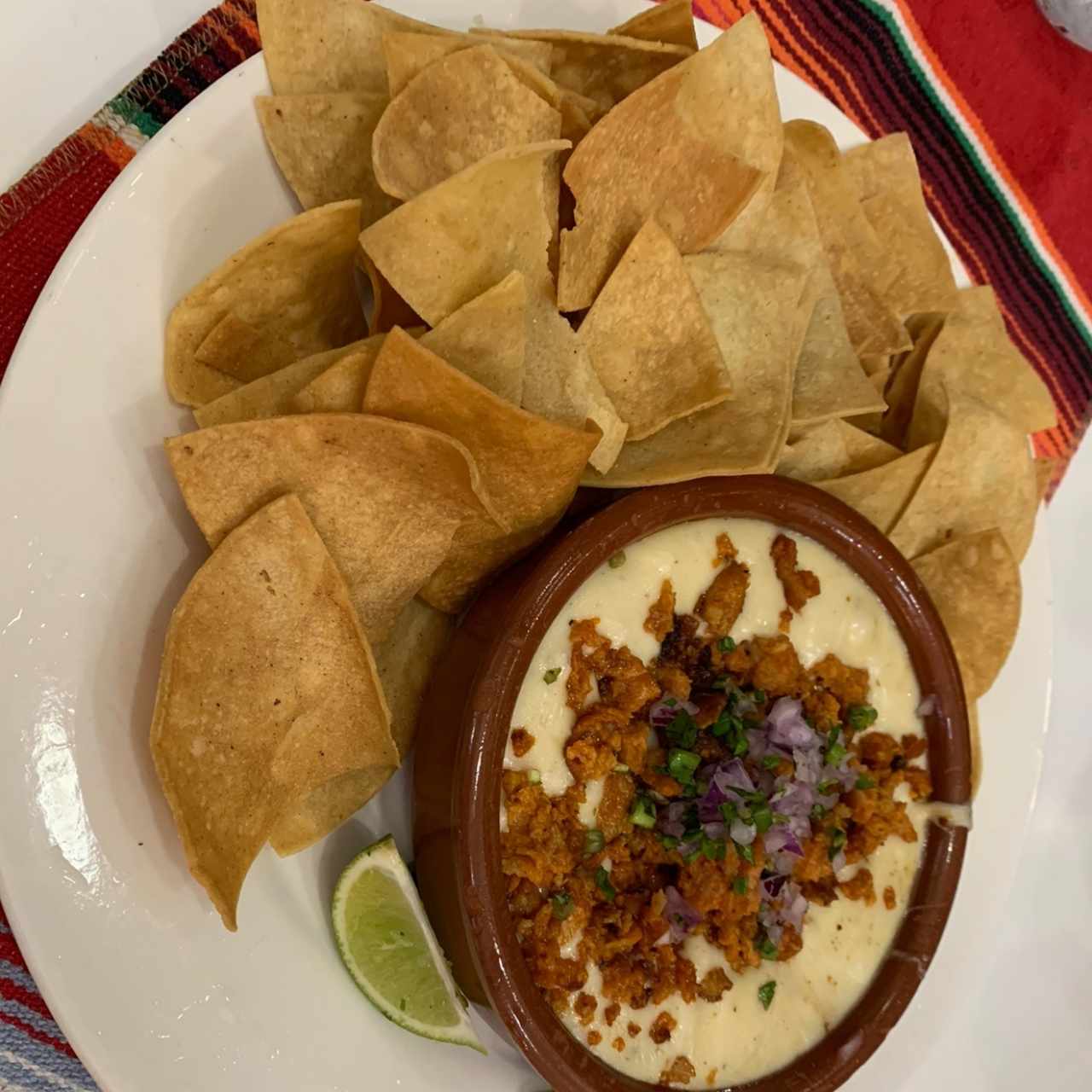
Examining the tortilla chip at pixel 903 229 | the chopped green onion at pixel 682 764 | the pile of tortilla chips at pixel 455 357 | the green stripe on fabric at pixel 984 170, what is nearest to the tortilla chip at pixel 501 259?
the pile of tortilla chips at pixel 455 357

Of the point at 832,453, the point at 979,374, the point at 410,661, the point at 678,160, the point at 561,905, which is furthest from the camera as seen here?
the point at 979,374

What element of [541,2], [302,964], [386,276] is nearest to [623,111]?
[541,2]

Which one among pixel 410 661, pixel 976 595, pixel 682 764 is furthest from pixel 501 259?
pixel 976 595

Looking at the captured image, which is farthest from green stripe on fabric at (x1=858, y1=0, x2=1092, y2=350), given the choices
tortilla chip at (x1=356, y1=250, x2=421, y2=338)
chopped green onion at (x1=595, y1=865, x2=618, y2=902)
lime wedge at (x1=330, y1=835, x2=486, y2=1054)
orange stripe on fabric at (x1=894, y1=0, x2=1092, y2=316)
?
lime wedge at (x1=330, y1=835, x2=486, y2=1054)

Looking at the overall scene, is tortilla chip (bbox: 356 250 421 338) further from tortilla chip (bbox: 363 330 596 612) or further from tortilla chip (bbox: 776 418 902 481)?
tortilla chip (bbox: 776 418 902 481)

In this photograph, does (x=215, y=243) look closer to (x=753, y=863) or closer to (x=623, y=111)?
(x=623, y=111)

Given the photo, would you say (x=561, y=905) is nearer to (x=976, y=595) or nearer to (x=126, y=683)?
(x=126, y=683)

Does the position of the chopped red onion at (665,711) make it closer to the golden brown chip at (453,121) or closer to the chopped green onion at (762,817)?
the chopped green onion at (762,817)
